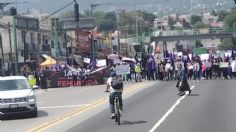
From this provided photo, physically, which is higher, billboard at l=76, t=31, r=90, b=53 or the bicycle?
billboard at l=76, t=31, r=90, b=53

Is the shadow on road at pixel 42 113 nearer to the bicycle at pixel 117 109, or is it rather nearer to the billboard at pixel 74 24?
the bicycle at pixel 117 109

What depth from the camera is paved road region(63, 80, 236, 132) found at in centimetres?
1664

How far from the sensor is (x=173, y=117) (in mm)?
19453

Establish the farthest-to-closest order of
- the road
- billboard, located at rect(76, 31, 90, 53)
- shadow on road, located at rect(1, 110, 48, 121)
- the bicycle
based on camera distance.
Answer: billboard, located at rect(76, 31, 90, 53), shadow on road, located at rect(1, 110, 48, 121), the bicycle, the road

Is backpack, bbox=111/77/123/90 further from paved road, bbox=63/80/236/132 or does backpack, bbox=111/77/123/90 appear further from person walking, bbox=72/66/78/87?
person walking, bbox=72/66/78/87

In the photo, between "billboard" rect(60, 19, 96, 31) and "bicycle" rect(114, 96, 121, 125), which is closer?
"bicycle" rect(114, 96, 121, 125)

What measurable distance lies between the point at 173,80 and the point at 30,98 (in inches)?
995

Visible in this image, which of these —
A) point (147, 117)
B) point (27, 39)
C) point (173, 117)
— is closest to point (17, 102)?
point (147, 117)

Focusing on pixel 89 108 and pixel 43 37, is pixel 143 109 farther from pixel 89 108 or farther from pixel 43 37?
pixel 43 37

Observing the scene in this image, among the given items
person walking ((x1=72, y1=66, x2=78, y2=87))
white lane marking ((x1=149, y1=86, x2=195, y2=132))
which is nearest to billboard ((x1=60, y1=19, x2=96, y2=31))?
person walking ((x1=72, y1=66, x2=78, y2=87))

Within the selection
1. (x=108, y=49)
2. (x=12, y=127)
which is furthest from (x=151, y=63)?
(x=108, y=49)

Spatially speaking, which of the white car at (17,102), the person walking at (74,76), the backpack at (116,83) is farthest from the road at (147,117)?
the person walking at (74,76)

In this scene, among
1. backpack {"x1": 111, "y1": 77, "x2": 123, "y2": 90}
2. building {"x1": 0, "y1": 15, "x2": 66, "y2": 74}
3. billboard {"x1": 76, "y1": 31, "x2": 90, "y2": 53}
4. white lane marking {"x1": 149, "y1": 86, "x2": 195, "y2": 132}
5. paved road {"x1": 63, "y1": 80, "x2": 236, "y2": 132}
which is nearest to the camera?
paved road {"x1": 63, "y1": 80, "x2": 236, "y2": 132}

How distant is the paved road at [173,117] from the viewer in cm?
1664
